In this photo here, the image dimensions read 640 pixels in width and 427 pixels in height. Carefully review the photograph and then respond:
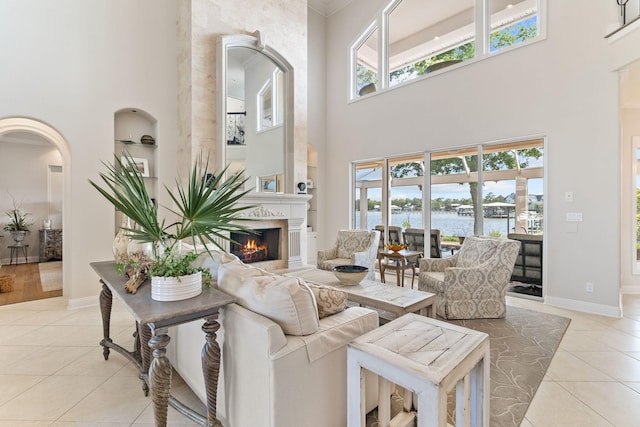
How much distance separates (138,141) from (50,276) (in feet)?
10.4

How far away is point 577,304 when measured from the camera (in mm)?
3939

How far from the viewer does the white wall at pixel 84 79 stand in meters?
3.72

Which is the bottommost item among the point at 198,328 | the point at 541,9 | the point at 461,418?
the point at 461,418

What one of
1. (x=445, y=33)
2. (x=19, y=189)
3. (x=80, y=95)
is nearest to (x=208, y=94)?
(x=80, y=95)

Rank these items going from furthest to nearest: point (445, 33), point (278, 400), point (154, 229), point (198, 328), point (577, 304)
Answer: point (445, 33), point (577, 304), point (198, 328), point (154, 229), point (278, 400)

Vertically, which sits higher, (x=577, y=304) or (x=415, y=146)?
(x=415, y=146)

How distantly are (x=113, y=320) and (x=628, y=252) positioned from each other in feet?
24.0

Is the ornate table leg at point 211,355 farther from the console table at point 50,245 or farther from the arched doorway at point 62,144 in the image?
the console table at point 50,245

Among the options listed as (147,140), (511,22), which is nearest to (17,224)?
(147,140)

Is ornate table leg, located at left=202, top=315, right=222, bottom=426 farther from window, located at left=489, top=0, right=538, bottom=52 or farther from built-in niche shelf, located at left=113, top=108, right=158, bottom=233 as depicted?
window, located at left=489, top=0, right=538, bottom=52

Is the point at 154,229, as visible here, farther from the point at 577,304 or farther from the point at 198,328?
the point at 577,304

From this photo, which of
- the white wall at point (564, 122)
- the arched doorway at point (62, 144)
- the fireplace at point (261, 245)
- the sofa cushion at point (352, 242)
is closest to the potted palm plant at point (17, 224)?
the arched doorway at point (62, 144)

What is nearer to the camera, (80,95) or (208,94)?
(80,95)

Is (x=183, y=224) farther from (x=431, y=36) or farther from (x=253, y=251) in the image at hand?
(x=431, y=36)
